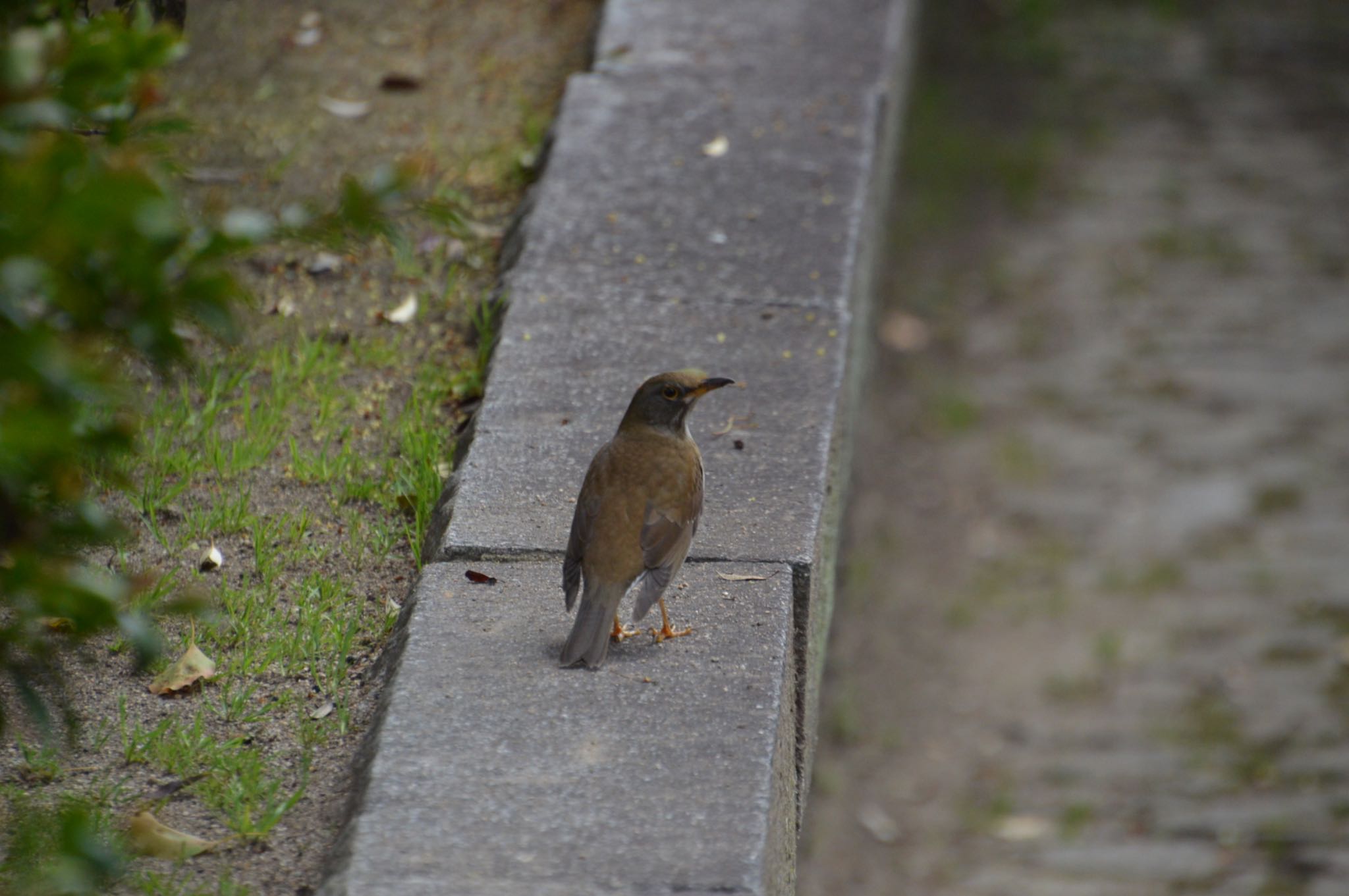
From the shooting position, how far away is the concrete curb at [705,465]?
258 cm

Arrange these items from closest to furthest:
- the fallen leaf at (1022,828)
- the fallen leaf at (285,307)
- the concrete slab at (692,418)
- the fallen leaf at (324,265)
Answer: the concrete slab at (692,418), the fallen leaf at (285,307), the fallen leaf at (324,265), the fallen leaf at (1022,828)

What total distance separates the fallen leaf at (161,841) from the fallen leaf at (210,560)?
0.86m

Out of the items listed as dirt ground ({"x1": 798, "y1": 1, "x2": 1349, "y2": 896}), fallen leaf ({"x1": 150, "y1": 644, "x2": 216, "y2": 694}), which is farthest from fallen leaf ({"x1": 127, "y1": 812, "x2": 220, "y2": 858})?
dirt ground ({"x1": 798, "y1": 1, "x2": 1349, "y2": 896})

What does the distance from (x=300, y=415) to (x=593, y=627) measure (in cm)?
140

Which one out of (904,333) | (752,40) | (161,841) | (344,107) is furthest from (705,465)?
(904,333)

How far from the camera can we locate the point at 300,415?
13.1 ft

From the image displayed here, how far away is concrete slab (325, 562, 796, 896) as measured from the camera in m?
2.48

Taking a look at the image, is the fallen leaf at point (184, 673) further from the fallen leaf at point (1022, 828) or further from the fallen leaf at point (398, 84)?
the fallen leaf at point (398, 84)

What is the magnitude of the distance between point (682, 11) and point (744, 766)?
13.4ft

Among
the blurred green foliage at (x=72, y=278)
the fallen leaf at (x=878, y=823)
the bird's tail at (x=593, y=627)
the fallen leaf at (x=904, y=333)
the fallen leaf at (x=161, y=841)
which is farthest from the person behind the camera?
the fallen leaf at (x=904, y=333)

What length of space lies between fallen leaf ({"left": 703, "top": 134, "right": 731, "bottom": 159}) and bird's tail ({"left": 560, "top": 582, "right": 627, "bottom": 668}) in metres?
2.49

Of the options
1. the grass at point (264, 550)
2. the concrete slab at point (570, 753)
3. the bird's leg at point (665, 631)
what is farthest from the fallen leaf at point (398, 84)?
the bird's leg at point (665, 631)

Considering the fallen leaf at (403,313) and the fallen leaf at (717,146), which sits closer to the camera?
the fallen leaf at (403,313)

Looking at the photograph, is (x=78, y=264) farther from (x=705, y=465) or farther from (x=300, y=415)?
(x=300, y=415)
